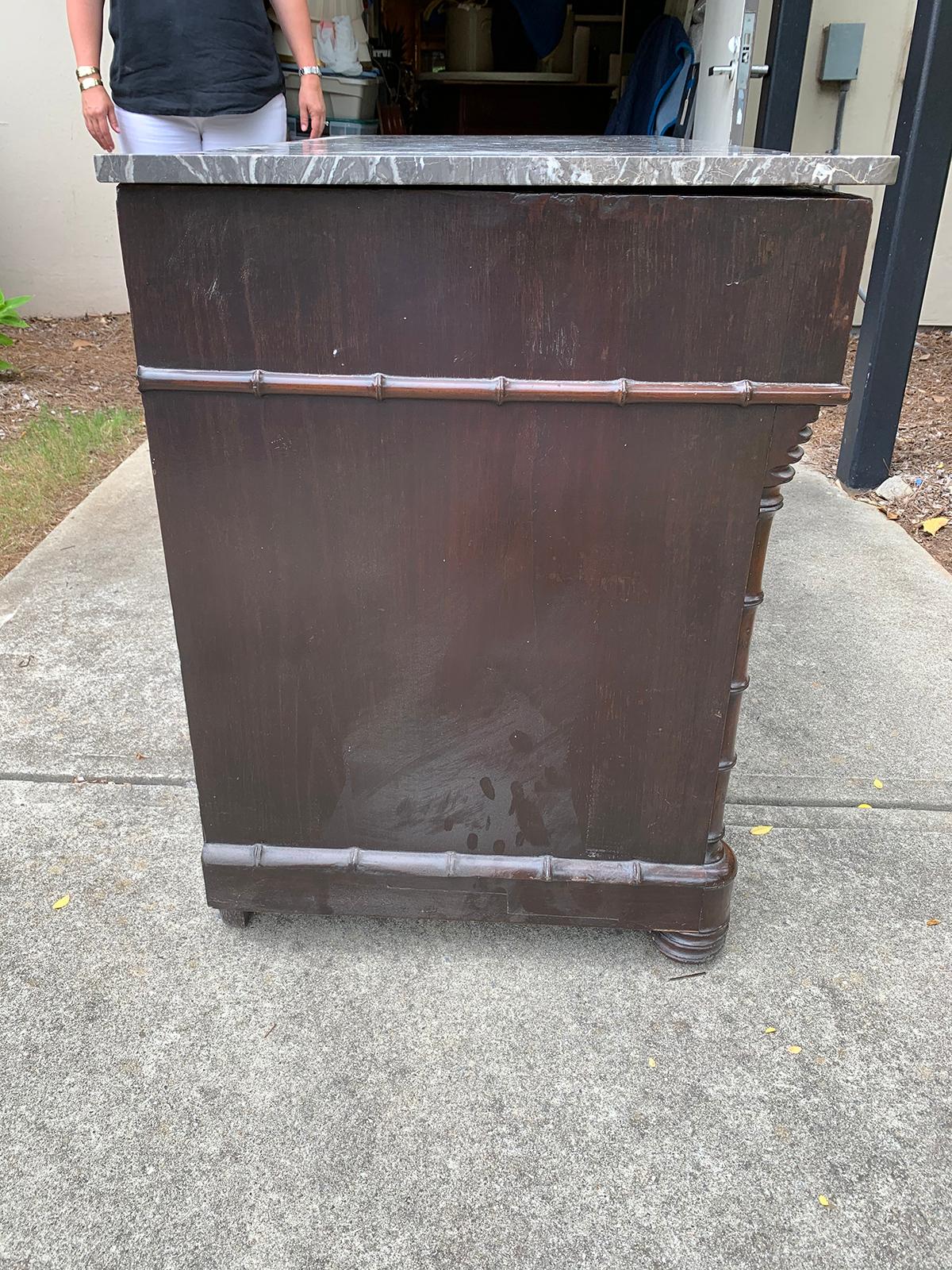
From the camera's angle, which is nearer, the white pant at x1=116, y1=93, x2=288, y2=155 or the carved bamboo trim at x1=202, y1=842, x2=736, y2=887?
the carved bamboo trim at x1=202, y1=842, x2=736, y2=887

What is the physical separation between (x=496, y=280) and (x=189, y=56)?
6.39 ft

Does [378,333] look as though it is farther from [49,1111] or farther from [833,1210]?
[833,1210]

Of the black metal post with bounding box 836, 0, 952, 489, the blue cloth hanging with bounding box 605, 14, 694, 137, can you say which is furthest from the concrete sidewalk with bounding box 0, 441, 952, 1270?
→ the blue cloth hanging with bounding box 605, 14, 694, 137

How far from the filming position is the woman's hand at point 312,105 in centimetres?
302

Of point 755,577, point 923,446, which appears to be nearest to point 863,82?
point 923,446

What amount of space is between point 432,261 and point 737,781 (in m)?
1.50

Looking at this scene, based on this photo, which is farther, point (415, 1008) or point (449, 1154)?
point (415, 1008)

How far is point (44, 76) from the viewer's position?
5781 millimetres

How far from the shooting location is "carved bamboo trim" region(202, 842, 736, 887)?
1.75 metres

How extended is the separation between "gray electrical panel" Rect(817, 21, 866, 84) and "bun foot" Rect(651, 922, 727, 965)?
5.49 m

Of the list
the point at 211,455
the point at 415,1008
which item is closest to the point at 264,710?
the point at 211,455

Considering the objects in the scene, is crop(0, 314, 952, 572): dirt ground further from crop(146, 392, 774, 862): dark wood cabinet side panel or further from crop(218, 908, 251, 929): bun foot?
crop(218, 908, 251, 929): bun foot

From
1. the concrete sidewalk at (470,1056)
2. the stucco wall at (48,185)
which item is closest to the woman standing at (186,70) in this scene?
the concrete sidewalk at (470,1056)

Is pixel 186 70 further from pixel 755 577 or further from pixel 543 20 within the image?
pixel 543 20
